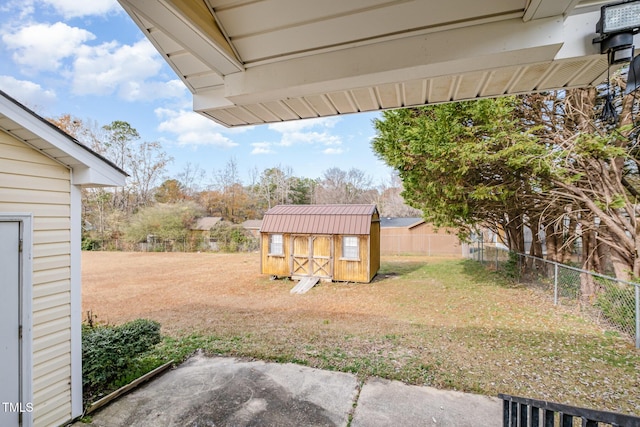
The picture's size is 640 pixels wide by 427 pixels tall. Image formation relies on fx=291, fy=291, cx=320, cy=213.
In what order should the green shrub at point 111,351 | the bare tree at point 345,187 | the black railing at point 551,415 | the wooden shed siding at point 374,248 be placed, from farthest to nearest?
the bare tree at point 345,187 → the wooden shed siding at point 374,248 → the green shrub at point 111,351 → the black railing at point 551,415

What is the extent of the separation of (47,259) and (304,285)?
7778 mm

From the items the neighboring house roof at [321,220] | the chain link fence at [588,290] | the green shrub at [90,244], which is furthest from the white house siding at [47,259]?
the green shrub at [90,244]

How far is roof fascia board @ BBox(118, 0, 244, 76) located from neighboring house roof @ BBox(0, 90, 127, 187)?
173cm

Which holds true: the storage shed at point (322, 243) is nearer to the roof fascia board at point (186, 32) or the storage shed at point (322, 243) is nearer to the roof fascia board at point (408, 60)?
the roof fascia board at point (408, 60)

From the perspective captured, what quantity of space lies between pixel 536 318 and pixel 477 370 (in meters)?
3.42

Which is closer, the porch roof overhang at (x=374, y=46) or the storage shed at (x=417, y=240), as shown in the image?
the porch roof overhang at (x=374, y=46)

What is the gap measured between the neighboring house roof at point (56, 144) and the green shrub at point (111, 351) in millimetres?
1999

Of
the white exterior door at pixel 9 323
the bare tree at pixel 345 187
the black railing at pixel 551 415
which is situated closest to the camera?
the black railing at pixel 551 415

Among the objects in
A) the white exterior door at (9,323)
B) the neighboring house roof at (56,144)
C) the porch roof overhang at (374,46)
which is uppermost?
the porch roof overhang at (374,46)

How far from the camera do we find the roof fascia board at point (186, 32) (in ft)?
4.12

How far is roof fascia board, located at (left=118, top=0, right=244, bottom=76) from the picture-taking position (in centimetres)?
125

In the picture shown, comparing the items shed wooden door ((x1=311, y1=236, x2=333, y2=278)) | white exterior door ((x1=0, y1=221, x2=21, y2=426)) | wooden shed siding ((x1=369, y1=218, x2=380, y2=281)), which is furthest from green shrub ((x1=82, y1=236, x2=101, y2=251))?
white exterior door ((x1=0, y1=221, x2=21, y2=426))

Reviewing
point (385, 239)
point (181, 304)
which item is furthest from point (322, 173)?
point (181, 304)

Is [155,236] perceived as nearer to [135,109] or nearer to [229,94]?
[135,109]
